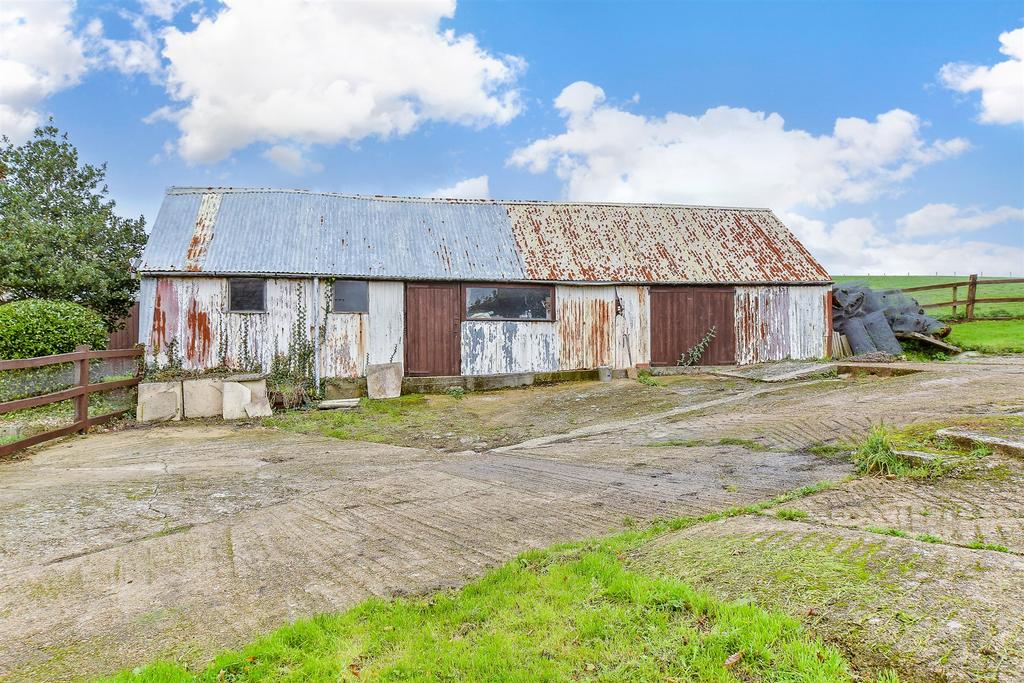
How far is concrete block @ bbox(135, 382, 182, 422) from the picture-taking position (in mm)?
11805

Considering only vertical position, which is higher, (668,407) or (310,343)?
(310,343)

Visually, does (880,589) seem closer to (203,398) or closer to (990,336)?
(203,398)

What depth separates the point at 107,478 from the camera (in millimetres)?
6848

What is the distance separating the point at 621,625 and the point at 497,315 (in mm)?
12674

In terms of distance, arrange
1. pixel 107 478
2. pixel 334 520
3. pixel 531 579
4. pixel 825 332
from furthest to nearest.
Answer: pixel 825 332 → pixel 107 478 → pixel 334 520 → pixel 531 579

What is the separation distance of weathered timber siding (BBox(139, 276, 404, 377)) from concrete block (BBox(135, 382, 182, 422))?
4.87 ft

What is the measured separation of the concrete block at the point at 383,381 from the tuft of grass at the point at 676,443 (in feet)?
26.0

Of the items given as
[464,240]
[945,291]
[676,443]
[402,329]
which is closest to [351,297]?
[402,329]

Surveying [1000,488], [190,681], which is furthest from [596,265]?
[190,681]

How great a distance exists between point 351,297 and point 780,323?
12.2 meters

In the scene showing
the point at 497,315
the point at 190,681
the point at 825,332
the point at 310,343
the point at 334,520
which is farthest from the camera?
the point at 825,332

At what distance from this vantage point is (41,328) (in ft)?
41.4

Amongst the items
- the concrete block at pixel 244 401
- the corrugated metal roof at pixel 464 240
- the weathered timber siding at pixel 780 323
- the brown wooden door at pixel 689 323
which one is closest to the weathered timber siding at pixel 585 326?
the corrugated metal roof at pixel 464 240

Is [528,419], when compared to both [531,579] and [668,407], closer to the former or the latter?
[668,407]
